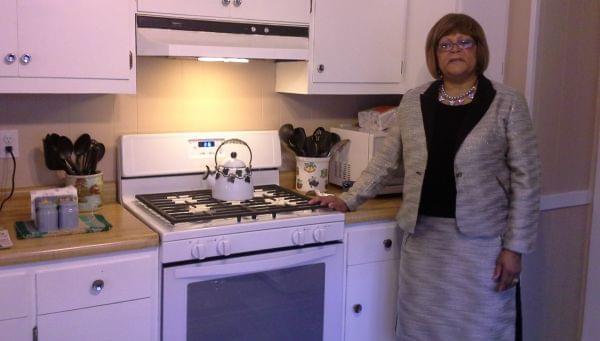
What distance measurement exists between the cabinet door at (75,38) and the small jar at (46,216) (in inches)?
16.6

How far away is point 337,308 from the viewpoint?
94.6 inches

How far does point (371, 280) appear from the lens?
2.48 meters

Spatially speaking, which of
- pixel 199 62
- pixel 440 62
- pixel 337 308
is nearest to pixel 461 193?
pixel 440 62

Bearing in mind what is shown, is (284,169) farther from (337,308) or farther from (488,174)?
(488,174)

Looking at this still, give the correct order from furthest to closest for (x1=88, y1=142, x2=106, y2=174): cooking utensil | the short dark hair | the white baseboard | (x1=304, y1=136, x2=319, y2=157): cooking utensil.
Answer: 1. the white baseboard
2. (x1=304, y1=136, x2=319, y2=157): cooking utensil
3. (x1=88, y1=142, x2=106, y2=174): cooking utensil
4. the short dark hair

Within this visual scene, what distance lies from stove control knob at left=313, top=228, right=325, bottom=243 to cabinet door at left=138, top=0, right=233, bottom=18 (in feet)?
2.85

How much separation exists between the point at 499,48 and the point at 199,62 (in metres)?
1.24

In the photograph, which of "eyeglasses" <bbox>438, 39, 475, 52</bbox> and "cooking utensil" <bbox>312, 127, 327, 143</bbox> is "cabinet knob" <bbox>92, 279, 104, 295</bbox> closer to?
"cooking utensil" <bbox>312, 127, 327, 143</bbox>

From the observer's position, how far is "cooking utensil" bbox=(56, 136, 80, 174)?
7.61 feet

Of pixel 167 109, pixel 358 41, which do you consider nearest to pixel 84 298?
pixel 167 109

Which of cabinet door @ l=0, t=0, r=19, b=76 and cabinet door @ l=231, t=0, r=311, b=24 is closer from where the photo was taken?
cabinet door @ l=0, t=0, r=19, b=76

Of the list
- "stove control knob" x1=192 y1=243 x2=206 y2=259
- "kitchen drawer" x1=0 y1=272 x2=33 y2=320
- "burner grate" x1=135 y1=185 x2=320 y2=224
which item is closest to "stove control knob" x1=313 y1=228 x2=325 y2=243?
"burner grate" x1=135 y1=185 x2=320 y2=224

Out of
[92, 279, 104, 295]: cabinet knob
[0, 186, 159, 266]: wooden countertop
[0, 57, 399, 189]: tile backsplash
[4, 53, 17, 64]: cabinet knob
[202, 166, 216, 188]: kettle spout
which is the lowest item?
[92, 279, 104, 295]: cabinet knob

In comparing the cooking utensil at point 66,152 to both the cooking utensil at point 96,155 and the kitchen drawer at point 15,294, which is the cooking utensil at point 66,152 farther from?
the kitchen drawer at point 15,294
